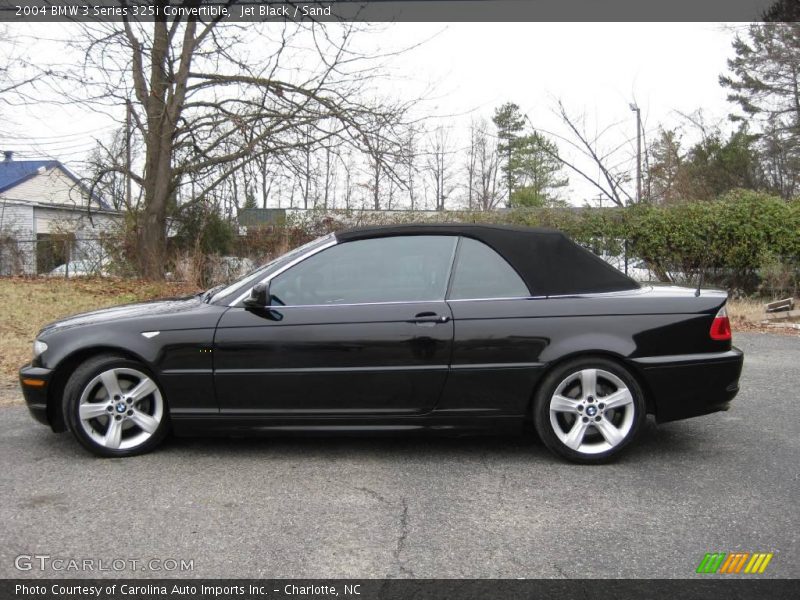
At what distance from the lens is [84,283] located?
13789mm

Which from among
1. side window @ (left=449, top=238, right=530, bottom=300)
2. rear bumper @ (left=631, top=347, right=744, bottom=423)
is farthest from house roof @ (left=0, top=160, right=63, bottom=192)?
rear bumper @ (left=631, top=347, right=744, bottom=423)

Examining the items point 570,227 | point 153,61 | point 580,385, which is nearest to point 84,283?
point 153,61

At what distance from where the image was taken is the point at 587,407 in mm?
4109

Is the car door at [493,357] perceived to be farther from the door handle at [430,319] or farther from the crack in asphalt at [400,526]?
the crack in asphalt at [400,526]

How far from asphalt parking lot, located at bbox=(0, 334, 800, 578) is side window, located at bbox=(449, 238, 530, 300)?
1.08 metres

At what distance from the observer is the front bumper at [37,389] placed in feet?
14.0

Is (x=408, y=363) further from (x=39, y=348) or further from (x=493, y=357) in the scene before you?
(x=39, y=348)

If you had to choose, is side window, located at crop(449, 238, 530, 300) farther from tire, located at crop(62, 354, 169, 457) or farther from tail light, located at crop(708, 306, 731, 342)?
tire, located at crop(62, 354, 169, 457)

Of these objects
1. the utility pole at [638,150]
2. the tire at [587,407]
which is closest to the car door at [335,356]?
the tire at [587,407]

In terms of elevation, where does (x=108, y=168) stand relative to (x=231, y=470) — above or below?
above

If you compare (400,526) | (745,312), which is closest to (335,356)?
(400,526)

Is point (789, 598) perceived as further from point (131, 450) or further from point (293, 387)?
point (131, 450)

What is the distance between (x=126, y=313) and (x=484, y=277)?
240 cm

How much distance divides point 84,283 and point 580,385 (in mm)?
12396
